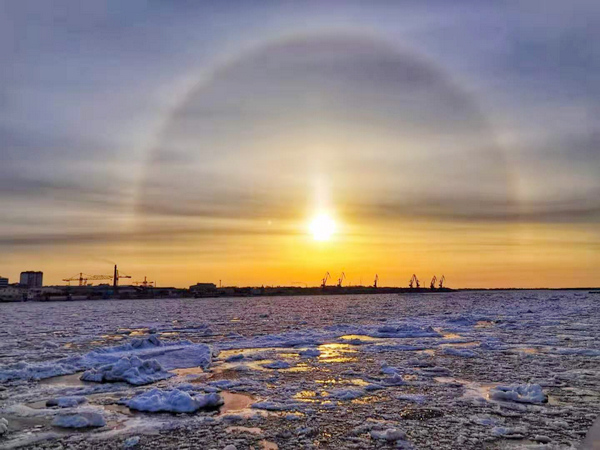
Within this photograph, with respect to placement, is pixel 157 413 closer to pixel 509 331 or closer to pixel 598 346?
pixel 598 346

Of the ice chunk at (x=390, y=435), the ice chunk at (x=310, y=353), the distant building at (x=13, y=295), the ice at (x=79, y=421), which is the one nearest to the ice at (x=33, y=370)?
the ice at (x=79, y=421)

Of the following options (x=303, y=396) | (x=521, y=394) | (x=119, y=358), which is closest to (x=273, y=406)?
(x=303, y=396)

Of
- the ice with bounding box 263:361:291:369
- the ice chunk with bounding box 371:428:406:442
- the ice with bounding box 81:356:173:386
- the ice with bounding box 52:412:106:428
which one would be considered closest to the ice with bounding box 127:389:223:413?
the ice with bounding box 52:412:106:428

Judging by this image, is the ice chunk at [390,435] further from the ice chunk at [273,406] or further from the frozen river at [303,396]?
the ice chunk at [273,406]

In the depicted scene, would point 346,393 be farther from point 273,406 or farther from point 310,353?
point 310,353

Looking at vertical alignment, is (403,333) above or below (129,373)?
below

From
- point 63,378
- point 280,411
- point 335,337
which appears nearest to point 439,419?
point 280,411
